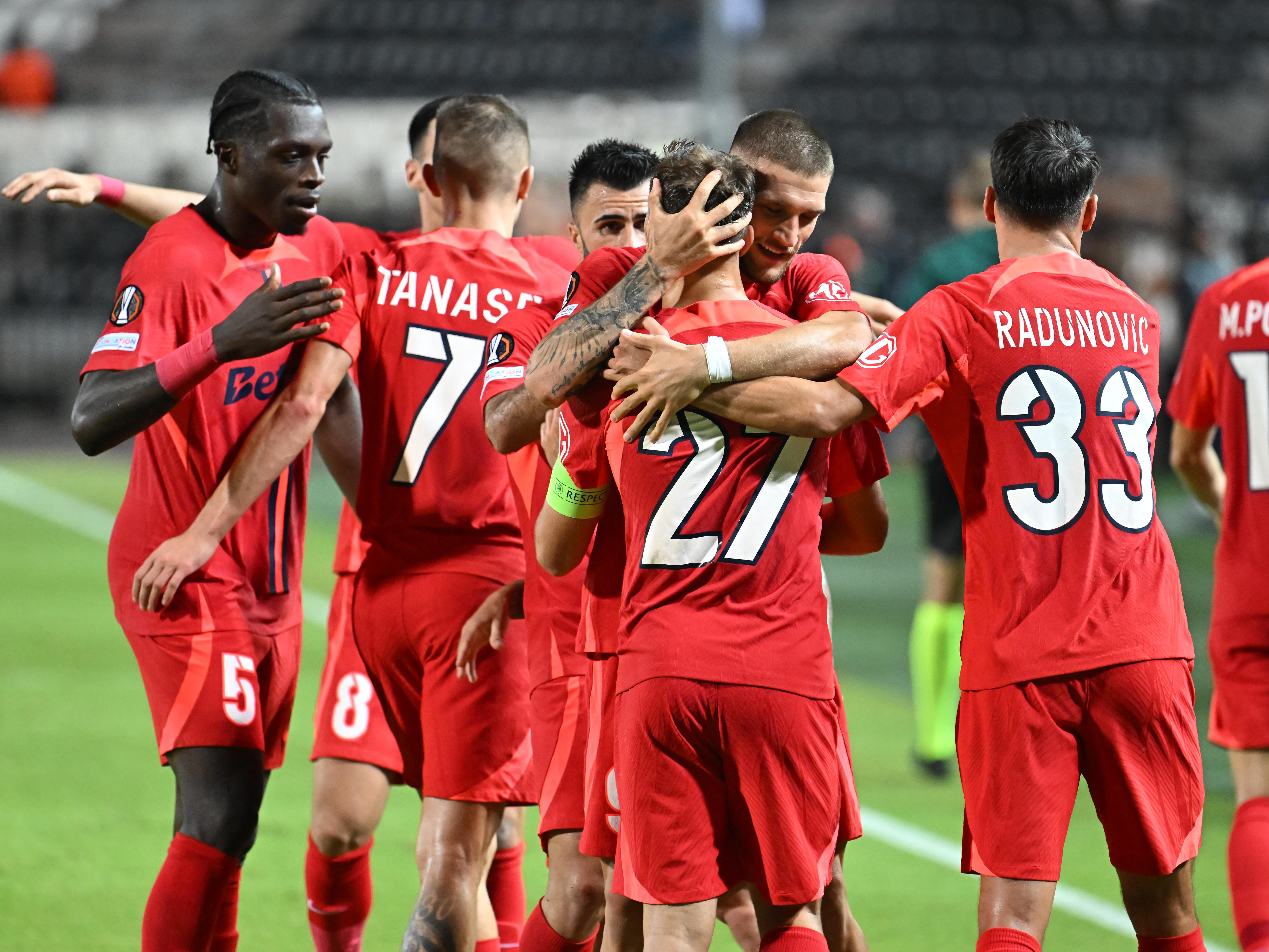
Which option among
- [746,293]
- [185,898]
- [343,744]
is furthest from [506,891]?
[746,293]

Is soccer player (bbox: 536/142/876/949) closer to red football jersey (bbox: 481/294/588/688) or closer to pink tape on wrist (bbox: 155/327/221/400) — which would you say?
red football jersey (bbox: 481/294/588/688)

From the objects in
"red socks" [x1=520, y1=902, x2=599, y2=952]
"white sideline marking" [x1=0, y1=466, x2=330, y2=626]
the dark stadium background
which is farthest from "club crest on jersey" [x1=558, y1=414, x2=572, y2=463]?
the dark stadium background

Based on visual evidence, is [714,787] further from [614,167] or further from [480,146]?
[480,146]

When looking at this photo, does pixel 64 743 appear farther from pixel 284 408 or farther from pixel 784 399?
pixel 784 399

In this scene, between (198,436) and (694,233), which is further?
(198,436)

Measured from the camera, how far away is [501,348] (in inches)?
143

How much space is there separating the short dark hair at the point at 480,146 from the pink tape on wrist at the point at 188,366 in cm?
94

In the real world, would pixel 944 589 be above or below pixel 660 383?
below

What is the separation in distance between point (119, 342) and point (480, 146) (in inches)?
41.9

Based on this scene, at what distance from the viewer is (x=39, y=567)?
12.5 metres

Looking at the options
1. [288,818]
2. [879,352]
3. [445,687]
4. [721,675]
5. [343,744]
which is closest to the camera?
[721,675]

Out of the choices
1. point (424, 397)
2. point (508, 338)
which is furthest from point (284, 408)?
point (508, 338)

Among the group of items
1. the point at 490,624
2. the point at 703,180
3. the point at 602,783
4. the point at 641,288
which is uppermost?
the point at 703,180

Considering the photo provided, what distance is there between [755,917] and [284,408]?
162 centimetres
